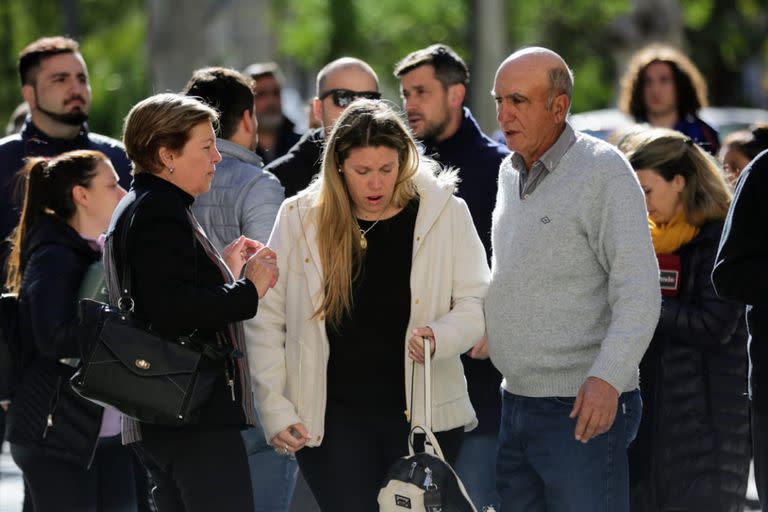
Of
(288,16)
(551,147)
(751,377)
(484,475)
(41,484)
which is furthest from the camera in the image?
(288,16)

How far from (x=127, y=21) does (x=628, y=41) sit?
522 inches

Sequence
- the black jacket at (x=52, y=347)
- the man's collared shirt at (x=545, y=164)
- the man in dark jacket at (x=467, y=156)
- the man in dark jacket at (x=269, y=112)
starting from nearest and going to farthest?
the man's collared shirt at (x=545, y=164)
the black jacket at (x=52, y=347)
the man in dark jacket at (x=467, y=156)
the man in dark jacket at (x=269, y=112)

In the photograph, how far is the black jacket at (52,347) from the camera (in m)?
5.67

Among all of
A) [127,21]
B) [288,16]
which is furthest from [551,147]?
[288,16]

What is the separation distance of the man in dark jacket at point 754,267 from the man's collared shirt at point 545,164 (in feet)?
2.05

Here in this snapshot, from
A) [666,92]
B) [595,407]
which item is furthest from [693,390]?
[666,92]

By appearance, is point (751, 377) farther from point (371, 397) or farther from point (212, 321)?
point (212, 321)

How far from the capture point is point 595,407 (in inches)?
189

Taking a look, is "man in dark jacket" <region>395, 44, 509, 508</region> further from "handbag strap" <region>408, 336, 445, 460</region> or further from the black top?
"handbag strap" <region>408, 336, 445, 460</region>

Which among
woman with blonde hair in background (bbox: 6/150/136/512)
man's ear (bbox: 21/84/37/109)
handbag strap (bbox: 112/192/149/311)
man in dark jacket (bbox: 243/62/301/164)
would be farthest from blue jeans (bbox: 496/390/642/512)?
man in dark jacket (bbox: 243/62/301/164)

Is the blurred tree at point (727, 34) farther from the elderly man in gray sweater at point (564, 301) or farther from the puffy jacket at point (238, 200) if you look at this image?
the elderly man in gray sweater at point (564, 301)

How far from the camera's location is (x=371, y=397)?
5.20 meters

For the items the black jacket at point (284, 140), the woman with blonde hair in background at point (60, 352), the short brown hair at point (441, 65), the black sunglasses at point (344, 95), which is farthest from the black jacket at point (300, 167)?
the black jacket at point (284, 140)

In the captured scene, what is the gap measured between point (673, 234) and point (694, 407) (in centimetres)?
67
